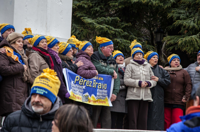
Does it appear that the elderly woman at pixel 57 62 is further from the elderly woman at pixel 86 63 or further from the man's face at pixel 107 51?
the man's face at pixel 107 51

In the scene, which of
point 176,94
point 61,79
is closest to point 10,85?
point 61,79

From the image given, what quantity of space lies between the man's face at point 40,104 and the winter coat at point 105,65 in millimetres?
3805

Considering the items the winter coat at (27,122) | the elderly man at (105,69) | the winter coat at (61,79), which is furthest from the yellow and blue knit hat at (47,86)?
the elderly man at (105,69)

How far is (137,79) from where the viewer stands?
7.34 m

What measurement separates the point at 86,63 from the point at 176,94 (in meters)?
2.78

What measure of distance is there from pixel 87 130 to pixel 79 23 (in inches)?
556

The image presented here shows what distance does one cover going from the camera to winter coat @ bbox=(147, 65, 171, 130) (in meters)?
7.53

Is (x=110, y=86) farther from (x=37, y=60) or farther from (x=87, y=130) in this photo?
(x=87, y=130)

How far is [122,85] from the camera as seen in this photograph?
749cm

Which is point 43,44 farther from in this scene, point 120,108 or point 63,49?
point 120,108

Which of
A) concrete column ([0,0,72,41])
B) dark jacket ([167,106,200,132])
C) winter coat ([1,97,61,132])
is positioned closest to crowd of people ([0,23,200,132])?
winter coat ([1,97,61,132])

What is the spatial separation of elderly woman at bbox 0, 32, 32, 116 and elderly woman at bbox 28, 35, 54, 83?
0.45 ft

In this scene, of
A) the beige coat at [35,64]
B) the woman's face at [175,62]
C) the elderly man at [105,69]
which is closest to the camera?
the beige coat at [35,64]

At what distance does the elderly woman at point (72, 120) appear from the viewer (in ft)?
7.13
